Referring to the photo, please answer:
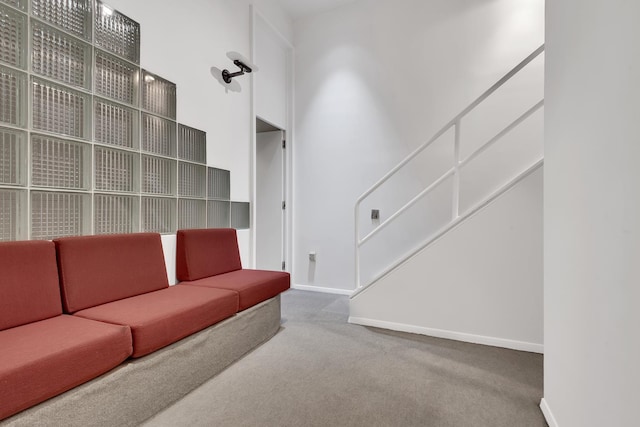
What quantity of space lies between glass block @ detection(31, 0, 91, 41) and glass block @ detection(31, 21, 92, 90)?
0.16ft

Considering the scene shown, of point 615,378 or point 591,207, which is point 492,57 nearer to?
point 591,207

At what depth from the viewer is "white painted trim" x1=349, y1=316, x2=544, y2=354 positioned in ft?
7.73

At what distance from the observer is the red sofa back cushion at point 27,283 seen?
140 cm

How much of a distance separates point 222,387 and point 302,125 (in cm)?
341

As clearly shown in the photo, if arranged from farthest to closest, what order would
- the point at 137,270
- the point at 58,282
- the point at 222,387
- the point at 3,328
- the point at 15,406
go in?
the point at 137,270
the point at 222,387
the point at 58,282
the point at 3,328
the point at 15,406

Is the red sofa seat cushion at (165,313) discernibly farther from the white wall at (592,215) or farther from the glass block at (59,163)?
the white wall at (592,215)

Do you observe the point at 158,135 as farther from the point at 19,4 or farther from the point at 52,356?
the point at 52,356

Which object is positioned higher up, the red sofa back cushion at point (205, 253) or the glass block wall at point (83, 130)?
the glass block wall at point (83, 130)

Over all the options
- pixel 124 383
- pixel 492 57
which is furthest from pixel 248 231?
pixel 492 57

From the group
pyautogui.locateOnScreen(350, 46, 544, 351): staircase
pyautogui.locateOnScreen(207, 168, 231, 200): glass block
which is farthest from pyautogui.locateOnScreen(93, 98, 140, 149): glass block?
pyautogui.locateOnScreen(350, 46, 544, 351): staircase

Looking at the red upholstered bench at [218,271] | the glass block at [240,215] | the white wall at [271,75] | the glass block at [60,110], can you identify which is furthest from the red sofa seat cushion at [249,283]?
the white wall at [271,75]

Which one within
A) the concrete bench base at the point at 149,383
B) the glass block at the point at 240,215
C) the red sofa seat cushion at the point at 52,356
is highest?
the glass block at the point at 240,215

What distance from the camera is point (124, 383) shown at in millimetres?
1414

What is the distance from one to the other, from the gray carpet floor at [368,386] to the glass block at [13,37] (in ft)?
6.33
